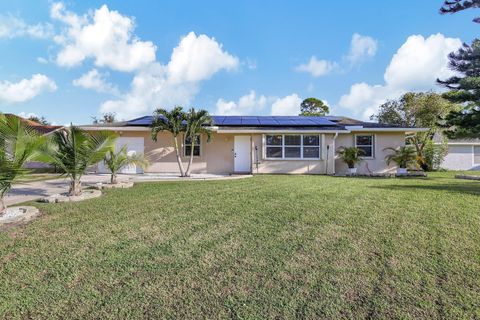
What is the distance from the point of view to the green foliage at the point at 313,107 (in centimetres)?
4394

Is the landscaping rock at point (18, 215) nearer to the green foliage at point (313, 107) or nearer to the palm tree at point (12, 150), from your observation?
the palm tree at point (12, 150)

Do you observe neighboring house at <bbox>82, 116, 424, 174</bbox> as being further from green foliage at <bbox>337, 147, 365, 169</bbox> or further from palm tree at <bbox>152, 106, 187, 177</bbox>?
palm tree at <bbox>152, 106, 187, 177</bbox>

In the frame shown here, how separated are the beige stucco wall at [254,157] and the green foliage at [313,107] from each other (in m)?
28.8

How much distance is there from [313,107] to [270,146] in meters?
32.0

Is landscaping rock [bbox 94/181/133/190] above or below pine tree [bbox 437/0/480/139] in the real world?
below

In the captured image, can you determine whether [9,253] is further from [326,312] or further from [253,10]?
[253,10]

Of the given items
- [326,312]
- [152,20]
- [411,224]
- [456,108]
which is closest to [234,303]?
[326,312]

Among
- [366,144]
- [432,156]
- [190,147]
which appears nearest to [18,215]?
[190,147]

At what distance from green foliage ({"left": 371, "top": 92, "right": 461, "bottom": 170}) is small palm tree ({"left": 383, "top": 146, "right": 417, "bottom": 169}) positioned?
4.50 m

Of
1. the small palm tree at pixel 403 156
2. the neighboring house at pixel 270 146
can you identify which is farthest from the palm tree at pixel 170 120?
the small palm tree at pixel 403 156

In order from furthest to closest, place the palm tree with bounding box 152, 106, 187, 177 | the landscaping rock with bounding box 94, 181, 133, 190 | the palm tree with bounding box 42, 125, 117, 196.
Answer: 1. the palm tree with bounding box 152, 106, 187, 177
2. the landscaping rock with bounding box 94, 181, 133, 190
3. the palm tree with bounding box 42, 125, 117, 196

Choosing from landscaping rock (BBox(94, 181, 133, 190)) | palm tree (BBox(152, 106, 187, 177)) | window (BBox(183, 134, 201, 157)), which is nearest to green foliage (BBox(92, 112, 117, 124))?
window (BBox(183, 134, 201, 157))

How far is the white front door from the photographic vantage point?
52.8 feet

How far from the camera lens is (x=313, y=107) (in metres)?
44.9
